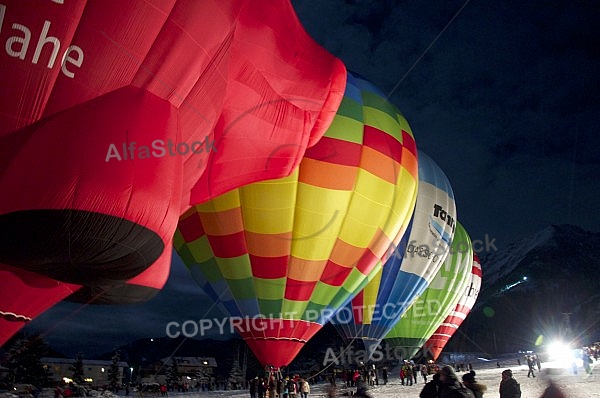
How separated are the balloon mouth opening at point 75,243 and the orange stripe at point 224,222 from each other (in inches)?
206

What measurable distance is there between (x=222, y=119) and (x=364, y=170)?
16.3 feet

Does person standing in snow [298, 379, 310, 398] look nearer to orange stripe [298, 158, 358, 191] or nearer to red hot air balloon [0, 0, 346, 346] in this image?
orange stripe [298, 158, 358, 191]

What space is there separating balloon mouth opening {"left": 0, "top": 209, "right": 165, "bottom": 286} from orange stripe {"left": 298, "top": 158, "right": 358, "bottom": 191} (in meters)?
5.56

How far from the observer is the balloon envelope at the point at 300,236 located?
9.60 meters

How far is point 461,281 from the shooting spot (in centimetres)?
2128

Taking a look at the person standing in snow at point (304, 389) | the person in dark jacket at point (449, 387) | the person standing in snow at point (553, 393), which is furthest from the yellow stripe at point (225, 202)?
the person standing in snow at point (553, 393)

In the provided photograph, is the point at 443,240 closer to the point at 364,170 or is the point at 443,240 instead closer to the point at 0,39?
the point at 364,170

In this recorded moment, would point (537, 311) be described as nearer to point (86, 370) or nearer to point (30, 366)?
point (86, 370)

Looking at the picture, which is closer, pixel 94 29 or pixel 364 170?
pixel 94 29

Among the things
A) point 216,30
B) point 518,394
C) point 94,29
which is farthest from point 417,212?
point 94,29

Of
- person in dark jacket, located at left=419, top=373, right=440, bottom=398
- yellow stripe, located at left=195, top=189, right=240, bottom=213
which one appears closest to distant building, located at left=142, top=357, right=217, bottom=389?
yellow stripe, located at left=195, top=189, right=240, bottom=213

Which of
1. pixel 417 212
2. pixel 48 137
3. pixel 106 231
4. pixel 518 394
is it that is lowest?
pixel 518 394

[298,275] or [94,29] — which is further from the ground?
[94,29]

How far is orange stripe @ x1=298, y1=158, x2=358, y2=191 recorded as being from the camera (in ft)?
31.8
